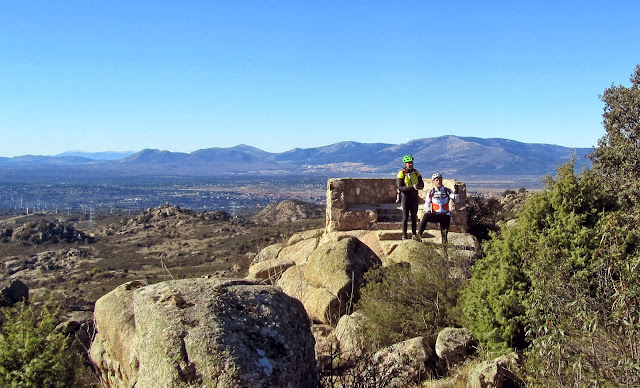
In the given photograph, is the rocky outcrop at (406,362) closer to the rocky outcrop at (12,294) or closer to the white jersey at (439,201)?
the white jersey at (439,201)

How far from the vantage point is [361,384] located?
4.47m

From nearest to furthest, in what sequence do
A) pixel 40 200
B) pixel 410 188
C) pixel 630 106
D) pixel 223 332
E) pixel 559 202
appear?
pixel 223 332, pixel 559 202, pixel 410 188, pixel 630 106, pixel 40 200

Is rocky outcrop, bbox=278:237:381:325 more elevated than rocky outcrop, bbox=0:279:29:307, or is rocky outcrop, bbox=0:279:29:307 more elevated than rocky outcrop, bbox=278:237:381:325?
rocky outcrop, bbox=278:237:381:325

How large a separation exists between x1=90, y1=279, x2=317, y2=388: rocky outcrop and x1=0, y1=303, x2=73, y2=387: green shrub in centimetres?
56

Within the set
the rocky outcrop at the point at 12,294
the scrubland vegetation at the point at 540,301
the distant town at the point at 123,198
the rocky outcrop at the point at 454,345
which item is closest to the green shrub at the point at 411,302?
the scrubland vegetation at the point at 540,301

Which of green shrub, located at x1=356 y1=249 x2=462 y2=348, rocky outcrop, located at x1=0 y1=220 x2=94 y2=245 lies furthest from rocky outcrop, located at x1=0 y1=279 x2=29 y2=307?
rocky outcrop, located at x1=0 y1=220 x2=94 y2=245

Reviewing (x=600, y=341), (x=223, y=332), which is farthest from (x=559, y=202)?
(x=223, y=332)

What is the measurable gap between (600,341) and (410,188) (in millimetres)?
6910

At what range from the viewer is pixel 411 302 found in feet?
22.3

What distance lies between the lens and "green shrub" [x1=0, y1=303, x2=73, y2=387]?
4.41 meters

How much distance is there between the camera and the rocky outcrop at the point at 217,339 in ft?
11.4

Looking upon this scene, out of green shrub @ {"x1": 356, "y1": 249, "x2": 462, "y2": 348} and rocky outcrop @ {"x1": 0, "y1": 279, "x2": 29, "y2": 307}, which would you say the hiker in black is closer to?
green shrub @ {"x1": 356, "y1": 249, "x2": 462, "y2": 348}

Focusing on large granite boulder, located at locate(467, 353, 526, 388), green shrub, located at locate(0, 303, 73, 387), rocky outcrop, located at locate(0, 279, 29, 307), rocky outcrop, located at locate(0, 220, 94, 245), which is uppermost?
green shrub, located at locate(0, 303, 73, 387)

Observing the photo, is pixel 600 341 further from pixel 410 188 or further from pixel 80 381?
pixel 410 188
